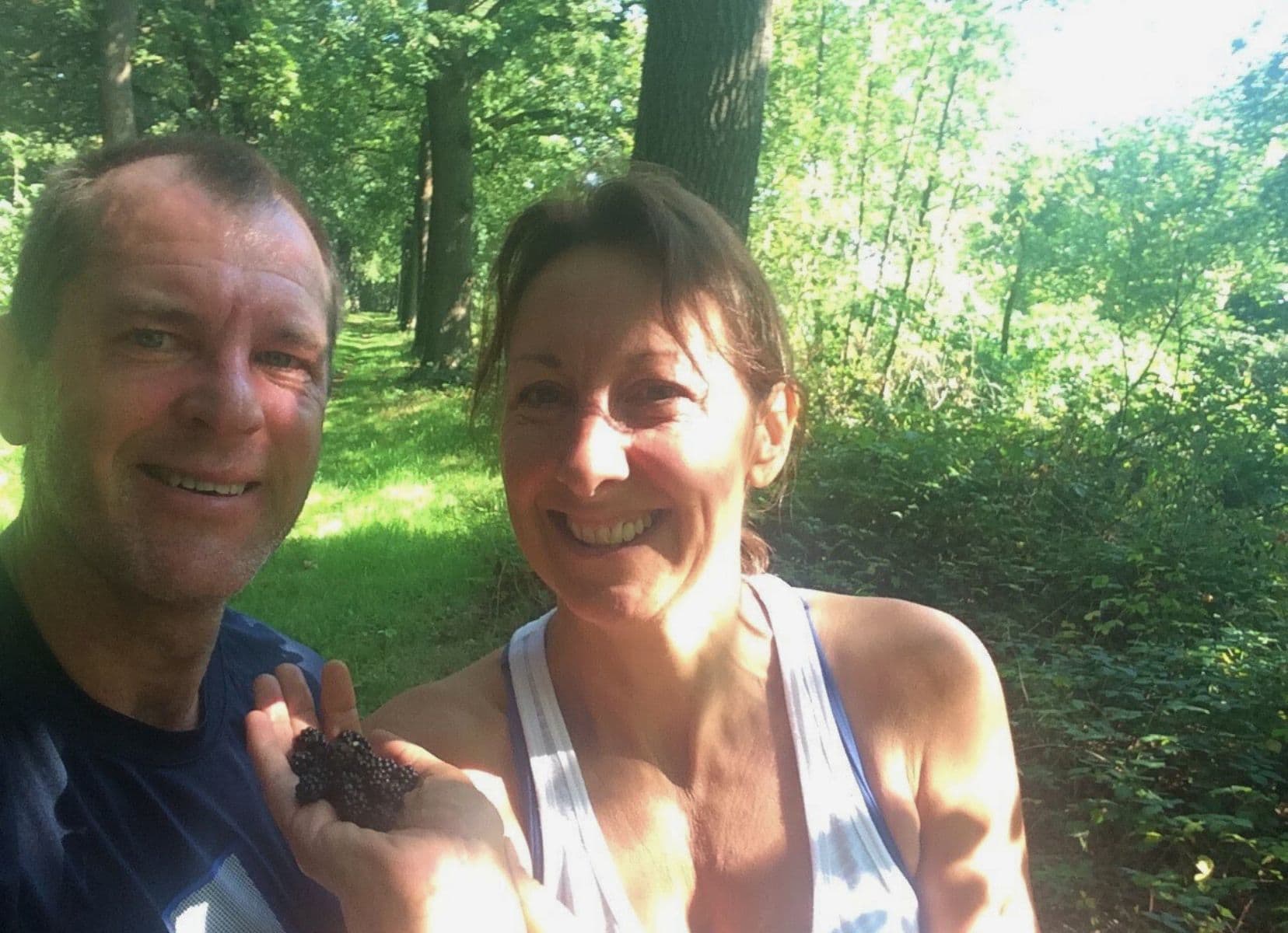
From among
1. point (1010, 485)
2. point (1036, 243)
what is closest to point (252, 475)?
point (1010, 485)

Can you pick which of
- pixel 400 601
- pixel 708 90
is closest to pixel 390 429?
pixel 400 601

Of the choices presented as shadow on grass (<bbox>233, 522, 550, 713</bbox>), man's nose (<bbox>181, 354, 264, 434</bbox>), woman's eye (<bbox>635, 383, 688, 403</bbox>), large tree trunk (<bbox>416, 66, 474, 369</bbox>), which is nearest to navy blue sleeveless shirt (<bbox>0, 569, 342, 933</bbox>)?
man's nose (<bbox>181, 354, 264, 434</bbox>)

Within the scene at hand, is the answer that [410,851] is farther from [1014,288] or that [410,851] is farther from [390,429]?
[1014,288]

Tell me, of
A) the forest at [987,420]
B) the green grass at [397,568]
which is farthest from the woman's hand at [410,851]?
the green grass at [397,568]

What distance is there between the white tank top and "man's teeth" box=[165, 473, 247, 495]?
2.31ft

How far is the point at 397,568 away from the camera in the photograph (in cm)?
697

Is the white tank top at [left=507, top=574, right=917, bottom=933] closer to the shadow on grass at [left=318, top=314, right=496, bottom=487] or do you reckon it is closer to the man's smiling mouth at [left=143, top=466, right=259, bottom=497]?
the man's smiling mouth at [left=143, top=466, right=259, bottom=497]

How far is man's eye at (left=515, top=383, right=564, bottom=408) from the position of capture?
202 centimetres

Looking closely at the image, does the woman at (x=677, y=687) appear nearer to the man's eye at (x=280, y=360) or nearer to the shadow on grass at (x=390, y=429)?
the man's eye at (x=280, y=360)

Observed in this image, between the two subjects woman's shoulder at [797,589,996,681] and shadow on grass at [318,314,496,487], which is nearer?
woman's shoulder at [797,589,996,681]

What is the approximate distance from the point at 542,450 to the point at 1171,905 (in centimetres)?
300

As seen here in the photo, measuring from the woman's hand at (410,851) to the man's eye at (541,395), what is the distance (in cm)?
73

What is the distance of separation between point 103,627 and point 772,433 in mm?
1451

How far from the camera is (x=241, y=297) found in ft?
6.19
